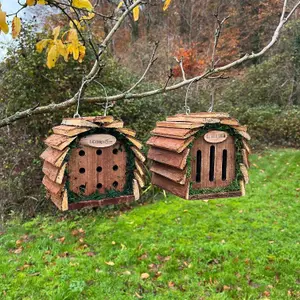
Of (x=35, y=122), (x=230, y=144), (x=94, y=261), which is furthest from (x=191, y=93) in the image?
(x=230, y=144)

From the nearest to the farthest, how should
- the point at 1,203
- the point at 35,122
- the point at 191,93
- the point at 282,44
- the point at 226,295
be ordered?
the point at 226,295, the point at 1,203, the point at 35,122, the point at 191,93, the point at 282,44

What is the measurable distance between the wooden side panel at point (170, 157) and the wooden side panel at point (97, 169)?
25 cm

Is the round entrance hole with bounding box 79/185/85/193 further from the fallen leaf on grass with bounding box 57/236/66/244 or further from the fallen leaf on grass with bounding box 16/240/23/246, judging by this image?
the fallen leaf on grass with bounding box 16/240/23/246

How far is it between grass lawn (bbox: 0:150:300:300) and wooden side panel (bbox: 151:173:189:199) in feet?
5.65

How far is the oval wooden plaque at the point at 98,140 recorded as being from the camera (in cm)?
164

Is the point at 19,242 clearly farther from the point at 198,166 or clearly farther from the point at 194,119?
the point at 194,119

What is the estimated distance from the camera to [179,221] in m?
4.82

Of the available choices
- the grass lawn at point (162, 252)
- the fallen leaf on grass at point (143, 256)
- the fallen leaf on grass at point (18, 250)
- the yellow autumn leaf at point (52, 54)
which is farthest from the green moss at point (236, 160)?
the fallen leaf on grass at point (18, 250)

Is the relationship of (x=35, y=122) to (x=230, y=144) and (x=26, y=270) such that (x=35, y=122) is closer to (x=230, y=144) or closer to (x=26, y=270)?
(x=26, y=270)

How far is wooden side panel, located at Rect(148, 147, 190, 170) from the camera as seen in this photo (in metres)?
1.76

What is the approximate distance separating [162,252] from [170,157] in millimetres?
2462

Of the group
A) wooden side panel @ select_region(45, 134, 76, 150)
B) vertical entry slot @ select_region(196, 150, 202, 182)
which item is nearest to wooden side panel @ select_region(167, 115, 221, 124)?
vertical entry slot @ select_region(196, 150, 202, 182)

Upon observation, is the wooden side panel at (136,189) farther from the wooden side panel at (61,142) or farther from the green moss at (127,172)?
the wooden side panel at (61,142)

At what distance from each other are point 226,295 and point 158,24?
12.4 m
